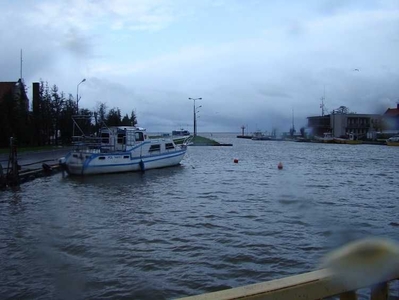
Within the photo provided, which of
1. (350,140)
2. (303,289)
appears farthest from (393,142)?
(303,289)

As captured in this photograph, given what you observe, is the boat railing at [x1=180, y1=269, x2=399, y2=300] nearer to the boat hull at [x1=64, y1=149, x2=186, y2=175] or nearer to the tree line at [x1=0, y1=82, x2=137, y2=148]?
the boat hull at [x1=64, y1=149, x2=186, y2=175]

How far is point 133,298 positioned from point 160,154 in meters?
28.4

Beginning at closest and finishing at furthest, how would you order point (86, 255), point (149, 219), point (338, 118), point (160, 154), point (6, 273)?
point (6, 273), point (86, 255), point (149, 219), point (160, 154), point (338, 118)

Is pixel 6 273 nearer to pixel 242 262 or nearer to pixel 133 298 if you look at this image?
pixel 133 298

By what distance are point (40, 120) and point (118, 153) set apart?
3112 cm

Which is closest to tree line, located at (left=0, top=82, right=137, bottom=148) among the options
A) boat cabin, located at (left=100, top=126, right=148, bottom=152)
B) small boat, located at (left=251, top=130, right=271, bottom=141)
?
boat cabin, located at (left=100, top=126, right=148, bottom=152)

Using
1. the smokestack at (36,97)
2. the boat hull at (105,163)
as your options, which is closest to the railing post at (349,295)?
the boat hull at (105,163)

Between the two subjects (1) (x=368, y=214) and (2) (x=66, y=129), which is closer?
(1) (x=368, y=214)

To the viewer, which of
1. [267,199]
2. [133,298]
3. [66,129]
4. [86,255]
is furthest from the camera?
[66,129]

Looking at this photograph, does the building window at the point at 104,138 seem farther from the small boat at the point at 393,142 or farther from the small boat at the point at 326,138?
the small boat at the point at 326,138

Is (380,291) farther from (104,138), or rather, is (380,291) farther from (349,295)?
(104,138)

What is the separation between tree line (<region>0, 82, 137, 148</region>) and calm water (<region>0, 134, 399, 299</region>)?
91.0 ft

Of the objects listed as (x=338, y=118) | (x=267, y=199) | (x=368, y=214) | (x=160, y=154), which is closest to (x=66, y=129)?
(x=160, y=154)

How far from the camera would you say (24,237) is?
11883 millimetres
